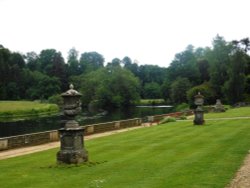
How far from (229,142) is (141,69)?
157m

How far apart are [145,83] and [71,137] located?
15223cm

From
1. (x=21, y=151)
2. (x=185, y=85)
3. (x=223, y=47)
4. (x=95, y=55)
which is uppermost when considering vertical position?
(x=95, y=55)

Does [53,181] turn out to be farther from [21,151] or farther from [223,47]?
[223,47]

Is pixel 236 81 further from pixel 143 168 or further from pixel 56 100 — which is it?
pixel 143 168

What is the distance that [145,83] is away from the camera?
6521 inches

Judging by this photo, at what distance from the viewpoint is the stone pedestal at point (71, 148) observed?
13727mm

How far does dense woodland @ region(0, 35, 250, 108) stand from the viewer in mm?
80875

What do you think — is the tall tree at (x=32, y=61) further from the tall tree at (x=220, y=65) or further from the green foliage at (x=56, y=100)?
the tall tree at (x=220, y=65)

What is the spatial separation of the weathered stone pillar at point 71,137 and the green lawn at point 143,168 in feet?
1.29

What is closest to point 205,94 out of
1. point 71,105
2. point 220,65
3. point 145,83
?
point 220,65

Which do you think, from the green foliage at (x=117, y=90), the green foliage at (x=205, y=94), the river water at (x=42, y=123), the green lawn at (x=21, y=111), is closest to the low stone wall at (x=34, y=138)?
the river water at (x=42, y=123)

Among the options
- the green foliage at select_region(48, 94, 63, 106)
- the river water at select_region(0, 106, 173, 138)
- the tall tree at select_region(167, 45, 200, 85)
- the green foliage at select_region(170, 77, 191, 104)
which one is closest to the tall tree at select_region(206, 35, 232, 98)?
the green foliage at select_region(170, 77, 191, 104)

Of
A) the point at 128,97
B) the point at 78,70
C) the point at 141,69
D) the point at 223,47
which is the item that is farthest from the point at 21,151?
the point at 141,69

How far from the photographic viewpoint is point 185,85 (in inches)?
4063
